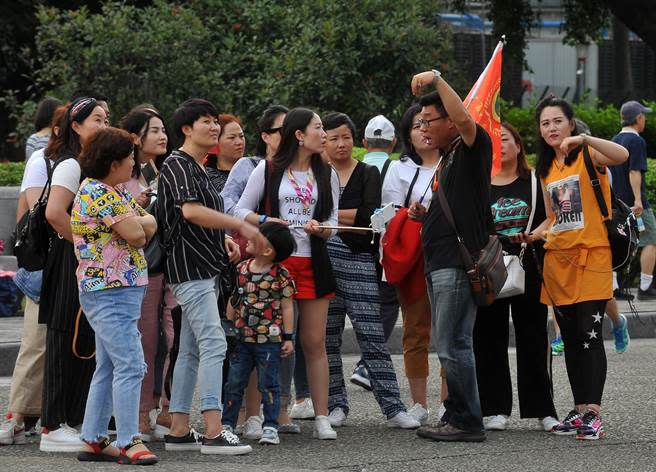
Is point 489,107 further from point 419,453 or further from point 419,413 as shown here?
point 419,453

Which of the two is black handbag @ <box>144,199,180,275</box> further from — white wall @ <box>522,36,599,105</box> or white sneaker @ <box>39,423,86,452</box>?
white wall @ <box>522,36,599,105</box>

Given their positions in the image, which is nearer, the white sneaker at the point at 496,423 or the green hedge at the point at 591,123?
the white sneaker at the point at 496,423

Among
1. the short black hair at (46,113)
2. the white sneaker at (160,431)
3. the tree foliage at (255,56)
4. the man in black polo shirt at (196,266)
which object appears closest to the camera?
the man in black polo shirt at (196,266)

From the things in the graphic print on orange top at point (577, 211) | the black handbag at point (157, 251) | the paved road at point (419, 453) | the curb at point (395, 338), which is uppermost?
the graphic print on orange top at point (577, 211)

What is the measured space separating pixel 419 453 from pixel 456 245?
1057 mm

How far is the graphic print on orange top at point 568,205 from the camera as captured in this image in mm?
7520

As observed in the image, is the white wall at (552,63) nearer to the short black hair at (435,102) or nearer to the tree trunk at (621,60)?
the tree trunk at (621,60)

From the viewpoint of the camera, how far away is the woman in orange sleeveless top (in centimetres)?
748

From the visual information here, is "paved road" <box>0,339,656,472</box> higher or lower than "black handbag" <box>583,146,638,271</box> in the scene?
lower

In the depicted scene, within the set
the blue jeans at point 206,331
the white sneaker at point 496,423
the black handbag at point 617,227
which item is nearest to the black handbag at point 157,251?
the blue jeans at point 206,331

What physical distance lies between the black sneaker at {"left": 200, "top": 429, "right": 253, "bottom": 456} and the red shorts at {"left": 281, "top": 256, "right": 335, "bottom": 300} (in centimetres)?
89

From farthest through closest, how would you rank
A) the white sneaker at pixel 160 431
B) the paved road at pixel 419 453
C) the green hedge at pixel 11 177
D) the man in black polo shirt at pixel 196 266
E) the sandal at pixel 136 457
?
the green hedge at pixel 11 177 < the white sneaker at pixel 160 431 < the man in black polo shirt at pixel 196 266 < the paved road at pixel 419 453 < the sandal at pixel 136 457

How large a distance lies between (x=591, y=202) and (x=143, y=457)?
9.01 ft

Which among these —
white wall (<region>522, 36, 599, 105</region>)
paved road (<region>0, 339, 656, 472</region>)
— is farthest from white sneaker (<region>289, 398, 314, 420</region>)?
white wall (<region>522, 36, 599, 105</region>)
